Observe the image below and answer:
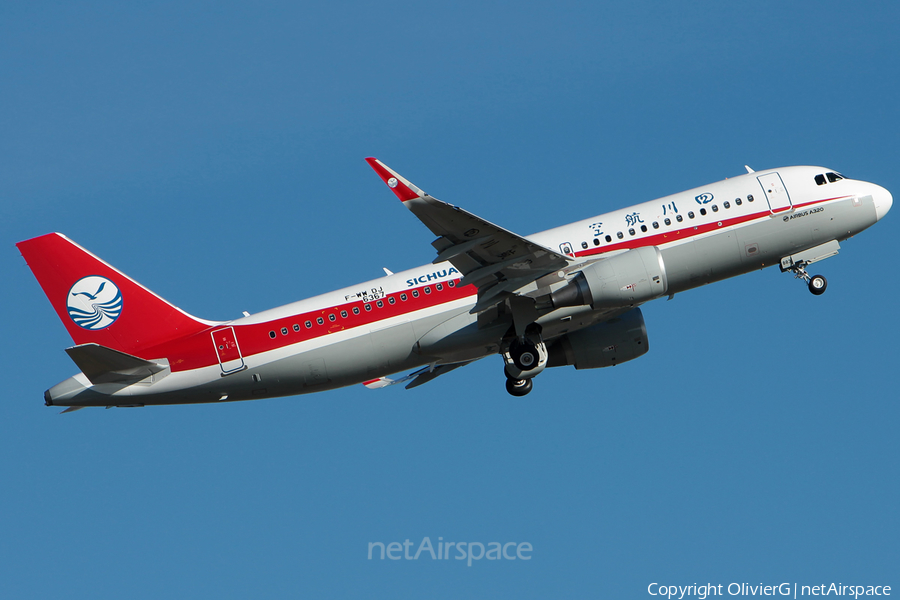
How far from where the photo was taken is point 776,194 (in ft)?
120

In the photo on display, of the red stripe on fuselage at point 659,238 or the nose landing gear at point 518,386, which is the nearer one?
the red stripe on fuselage at point 659,238

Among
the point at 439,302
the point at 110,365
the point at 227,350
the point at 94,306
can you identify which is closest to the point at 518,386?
the point at 439,302

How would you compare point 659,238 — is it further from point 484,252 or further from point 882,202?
point 882,202

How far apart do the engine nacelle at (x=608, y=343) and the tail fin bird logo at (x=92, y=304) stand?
1863 cm

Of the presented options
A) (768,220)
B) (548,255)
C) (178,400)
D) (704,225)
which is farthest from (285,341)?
(768,220)

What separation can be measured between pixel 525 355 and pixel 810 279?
1190 centimetres

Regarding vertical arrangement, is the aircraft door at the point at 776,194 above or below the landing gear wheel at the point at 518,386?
above

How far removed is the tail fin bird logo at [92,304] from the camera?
37.2 metres

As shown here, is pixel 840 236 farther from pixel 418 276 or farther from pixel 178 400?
pixel 178 400

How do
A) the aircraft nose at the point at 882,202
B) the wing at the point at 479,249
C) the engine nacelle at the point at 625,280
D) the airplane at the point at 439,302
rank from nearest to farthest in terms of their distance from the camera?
the wing at the point at 479,249 → the engine nacelle at the point at 625,280 → the airplane at the point at 439,302 → the aircraft nose at the point at 882,202

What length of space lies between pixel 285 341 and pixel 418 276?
228 inches

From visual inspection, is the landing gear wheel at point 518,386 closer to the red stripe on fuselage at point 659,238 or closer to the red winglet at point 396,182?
the red stripe on fuselage at point 659,238

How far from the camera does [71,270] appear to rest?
3731cm

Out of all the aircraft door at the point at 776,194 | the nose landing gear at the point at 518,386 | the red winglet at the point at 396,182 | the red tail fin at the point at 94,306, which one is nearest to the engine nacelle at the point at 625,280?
the aircraft door at the point at 776,194
